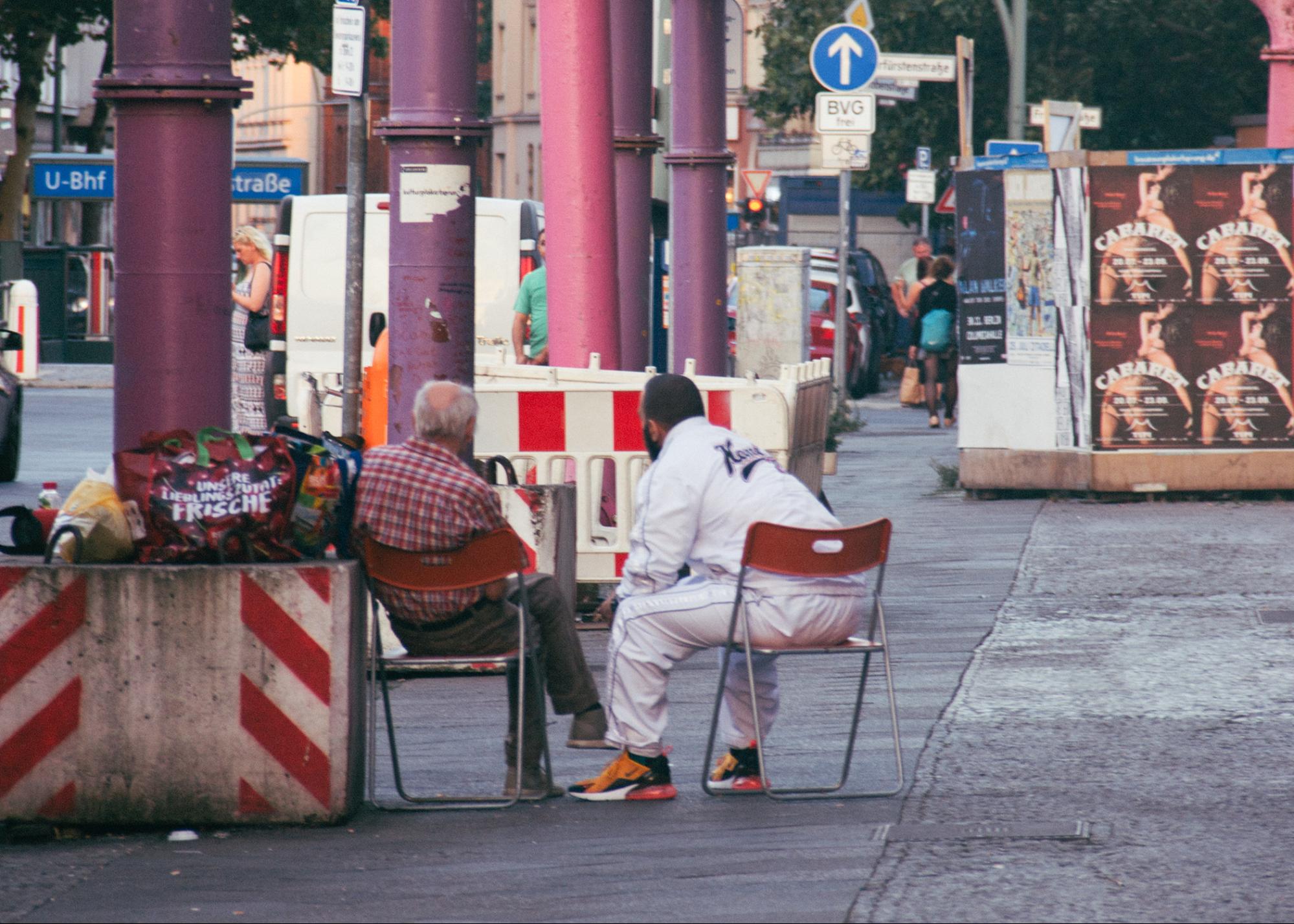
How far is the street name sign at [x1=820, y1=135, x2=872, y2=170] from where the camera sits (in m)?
20.9

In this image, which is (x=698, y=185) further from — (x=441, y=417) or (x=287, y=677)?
(x=287, y=677)

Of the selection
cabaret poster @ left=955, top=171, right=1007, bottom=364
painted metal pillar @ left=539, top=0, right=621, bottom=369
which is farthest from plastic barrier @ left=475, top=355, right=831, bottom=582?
cabaret poster @ left=955, top=171, right=1007, bottom=364

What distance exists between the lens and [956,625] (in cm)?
1053

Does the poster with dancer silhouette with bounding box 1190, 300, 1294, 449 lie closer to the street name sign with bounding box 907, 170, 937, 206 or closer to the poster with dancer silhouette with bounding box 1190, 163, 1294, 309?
the poster with dancer silhouette with bounding box 1190, 163, 1294, 309

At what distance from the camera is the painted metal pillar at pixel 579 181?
459 inches

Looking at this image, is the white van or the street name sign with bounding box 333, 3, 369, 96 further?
the white van

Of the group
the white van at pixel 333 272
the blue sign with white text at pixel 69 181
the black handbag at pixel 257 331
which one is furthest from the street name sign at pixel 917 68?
the blue sign with white text at pixel 69 181

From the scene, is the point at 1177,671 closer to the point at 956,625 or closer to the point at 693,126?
the point at 956,625

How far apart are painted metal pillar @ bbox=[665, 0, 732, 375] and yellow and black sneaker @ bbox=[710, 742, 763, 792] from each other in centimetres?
994

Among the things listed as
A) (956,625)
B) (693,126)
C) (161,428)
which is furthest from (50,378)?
(161,428)

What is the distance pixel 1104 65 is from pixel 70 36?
15436 mm

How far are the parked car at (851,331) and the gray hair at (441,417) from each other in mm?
19430

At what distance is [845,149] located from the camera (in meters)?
21.0

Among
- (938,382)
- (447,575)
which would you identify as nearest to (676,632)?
(447,575)
